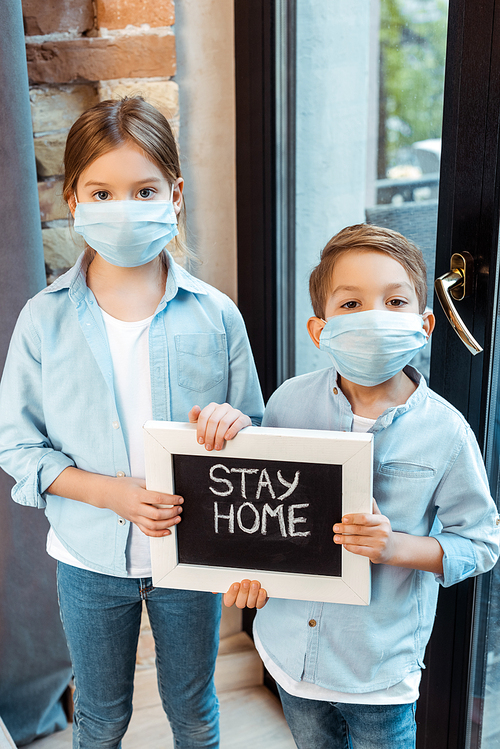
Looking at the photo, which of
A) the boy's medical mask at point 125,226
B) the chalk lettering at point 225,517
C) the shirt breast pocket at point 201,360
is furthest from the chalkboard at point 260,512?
the boy's medical mask at point 125,226

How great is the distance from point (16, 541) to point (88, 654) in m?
0.46

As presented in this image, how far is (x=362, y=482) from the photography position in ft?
2.66

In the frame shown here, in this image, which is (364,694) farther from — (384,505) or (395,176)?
(395,176)

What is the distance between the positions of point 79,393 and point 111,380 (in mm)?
54

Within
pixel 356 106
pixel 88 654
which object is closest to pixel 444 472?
pixel 88 654

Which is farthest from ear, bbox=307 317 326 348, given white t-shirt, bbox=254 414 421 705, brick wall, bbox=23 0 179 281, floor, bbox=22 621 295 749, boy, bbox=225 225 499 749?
floor, bbox=22 621 295 749

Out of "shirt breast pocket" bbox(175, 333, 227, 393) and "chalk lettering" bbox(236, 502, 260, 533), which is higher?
"shirt breast pocket" bbox(175, 333, 227, 393)

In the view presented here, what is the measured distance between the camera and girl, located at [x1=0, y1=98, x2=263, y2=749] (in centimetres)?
98

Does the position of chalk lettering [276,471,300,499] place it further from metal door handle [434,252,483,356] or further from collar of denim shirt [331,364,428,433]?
metal door handle [434,252,483,356]

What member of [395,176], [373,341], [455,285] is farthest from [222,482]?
[395,176]

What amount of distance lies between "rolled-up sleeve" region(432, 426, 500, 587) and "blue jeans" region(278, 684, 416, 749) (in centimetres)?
21

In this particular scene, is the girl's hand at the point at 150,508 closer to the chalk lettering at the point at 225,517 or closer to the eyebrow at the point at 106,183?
the chalk lettering at the point at 225,517

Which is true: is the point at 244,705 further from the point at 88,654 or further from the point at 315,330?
the point at 315,330

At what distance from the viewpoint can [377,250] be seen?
87cm
